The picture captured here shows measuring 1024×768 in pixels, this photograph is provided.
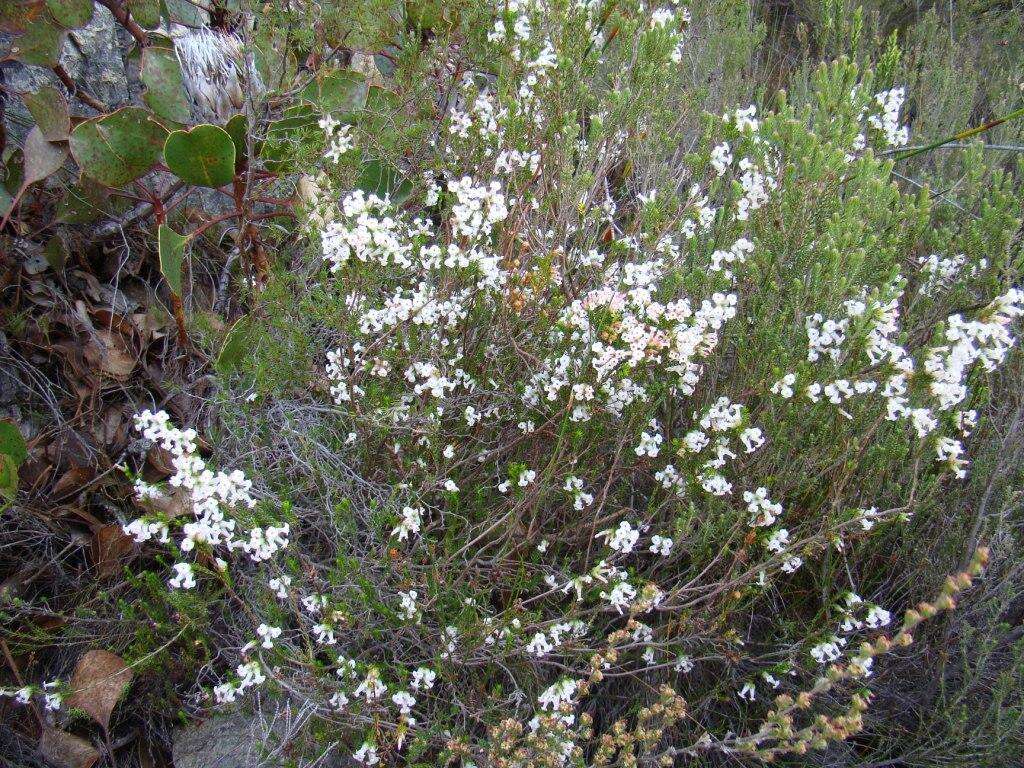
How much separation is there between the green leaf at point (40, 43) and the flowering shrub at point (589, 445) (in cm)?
85

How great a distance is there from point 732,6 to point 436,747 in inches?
155

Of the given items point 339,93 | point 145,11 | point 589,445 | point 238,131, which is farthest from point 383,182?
point 589,445

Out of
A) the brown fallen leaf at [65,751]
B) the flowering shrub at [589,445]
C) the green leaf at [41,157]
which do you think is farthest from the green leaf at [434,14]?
the brown fallen leaf at [65,751]

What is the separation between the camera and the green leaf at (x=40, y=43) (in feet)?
7.81

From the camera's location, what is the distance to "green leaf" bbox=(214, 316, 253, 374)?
230 centimetres

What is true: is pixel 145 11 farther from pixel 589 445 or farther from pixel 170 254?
pixel 589 445

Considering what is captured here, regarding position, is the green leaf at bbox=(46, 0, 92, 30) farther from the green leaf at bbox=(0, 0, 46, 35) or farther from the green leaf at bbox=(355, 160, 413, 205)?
the green leaf at bbox=(355, 160, 413, 205)

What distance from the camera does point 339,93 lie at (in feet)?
8.80

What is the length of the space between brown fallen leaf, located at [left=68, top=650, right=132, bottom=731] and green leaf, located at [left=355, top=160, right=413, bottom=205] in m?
1.73

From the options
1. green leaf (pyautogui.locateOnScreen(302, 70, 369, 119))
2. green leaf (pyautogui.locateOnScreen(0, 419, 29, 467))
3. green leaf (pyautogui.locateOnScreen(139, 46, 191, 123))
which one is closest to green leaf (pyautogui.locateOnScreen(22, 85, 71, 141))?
green leaf (pyautogui.locateOnScreen(139, 46, 191, 123))

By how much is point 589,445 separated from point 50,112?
197 centimetres

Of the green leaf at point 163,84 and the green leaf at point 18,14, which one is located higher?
the green leaf at point 18,14

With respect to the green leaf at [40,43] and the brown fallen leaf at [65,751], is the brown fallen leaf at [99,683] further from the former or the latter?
the green leaf at [40,43]

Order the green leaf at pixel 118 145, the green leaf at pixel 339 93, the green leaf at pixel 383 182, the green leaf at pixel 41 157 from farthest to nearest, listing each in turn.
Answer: the green leaf at pixel 383 182, the green leaf at pixel 339 93, the green leaf at pixel 41 157, the green leaf at pixel 118 145
